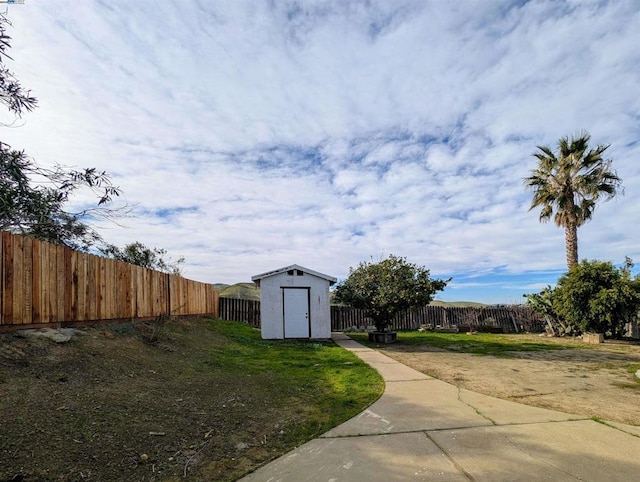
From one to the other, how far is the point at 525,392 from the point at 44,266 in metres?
8.23

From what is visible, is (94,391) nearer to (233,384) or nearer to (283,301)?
(233,384)

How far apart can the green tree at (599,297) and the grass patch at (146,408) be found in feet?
40.6

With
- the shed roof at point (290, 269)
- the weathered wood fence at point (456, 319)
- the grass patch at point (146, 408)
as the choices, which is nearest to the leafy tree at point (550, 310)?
the weathered wood fence at point (456, 319)

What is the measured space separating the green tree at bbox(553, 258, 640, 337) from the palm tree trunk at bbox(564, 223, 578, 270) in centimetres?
192

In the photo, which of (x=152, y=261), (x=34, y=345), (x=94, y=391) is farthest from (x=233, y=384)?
(x=152, y=261)

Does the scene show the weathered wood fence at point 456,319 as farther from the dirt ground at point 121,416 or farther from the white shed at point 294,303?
the dirt ground at point 121,416

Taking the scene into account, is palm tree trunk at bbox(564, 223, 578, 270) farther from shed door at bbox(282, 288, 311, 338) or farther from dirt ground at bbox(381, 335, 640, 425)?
shed door at bbox(282, 288, 311, 338)

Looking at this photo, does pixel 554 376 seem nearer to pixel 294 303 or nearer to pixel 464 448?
pixel 464 448

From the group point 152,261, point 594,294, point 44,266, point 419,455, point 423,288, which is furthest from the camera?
point 152,261

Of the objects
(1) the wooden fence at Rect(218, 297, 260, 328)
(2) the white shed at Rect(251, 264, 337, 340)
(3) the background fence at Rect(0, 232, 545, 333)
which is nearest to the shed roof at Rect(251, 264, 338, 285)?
(2) the white shed at Rect(251, 264, 337, 340)

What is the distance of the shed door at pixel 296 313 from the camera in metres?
15.5

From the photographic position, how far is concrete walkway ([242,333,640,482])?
128 inches

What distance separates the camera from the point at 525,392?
20.7 feet

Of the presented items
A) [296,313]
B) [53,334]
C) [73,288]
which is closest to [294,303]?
[296,313]
